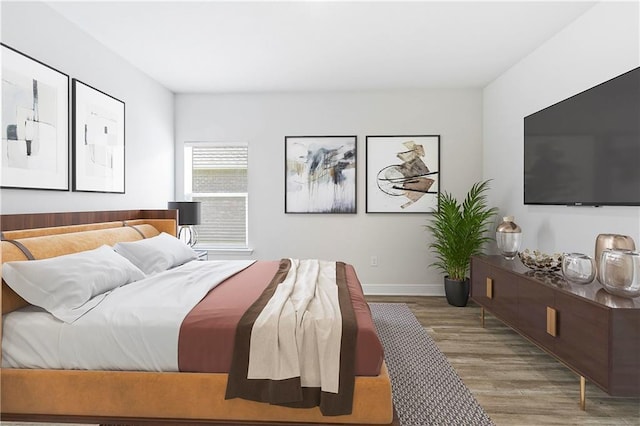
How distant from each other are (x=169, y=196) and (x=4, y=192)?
7.52 ft

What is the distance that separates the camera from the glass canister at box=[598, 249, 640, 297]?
1856 mm

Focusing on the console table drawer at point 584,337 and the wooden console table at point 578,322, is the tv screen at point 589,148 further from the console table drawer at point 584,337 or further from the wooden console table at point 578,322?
the console table drawer at point 584,337

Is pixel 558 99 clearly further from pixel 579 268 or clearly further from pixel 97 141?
pixel 97 141

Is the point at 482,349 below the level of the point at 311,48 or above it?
below

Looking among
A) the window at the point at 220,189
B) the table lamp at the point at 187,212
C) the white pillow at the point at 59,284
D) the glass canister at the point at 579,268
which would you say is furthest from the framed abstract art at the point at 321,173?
the white pillow at the point at 59,284

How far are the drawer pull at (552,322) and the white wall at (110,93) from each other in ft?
11.5

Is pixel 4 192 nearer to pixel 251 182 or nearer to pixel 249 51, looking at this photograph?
pixel 249 51

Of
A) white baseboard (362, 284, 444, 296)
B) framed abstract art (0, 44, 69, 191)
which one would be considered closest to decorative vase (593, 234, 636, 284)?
white baseboard (362, 284, 444, 296)

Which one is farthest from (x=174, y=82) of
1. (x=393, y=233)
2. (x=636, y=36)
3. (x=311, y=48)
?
(x=636, y=36)

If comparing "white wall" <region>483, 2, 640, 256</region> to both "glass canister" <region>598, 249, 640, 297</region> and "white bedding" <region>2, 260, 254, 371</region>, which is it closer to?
"glass canister" <region>598, 249, 640, 297</region>

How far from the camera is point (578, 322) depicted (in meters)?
1.95

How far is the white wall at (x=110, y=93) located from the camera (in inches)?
91.0

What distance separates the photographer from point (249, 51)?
10.8 feet

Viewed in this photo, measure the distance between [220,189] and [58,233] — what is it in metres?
2.33
